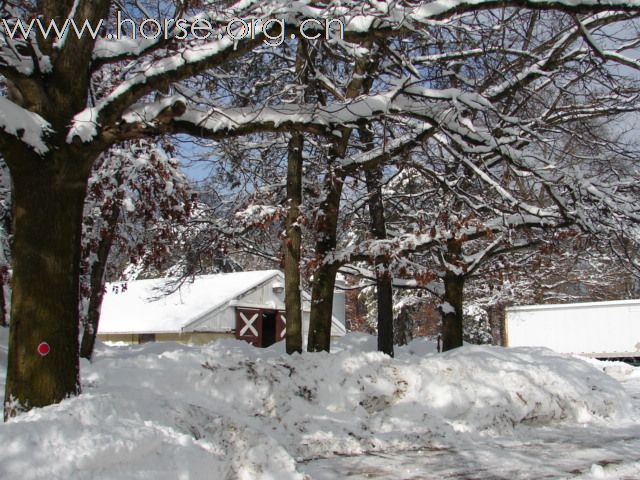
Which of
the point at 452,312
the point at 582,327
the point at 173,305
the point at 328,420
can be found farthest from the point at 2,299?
the point at 582,327

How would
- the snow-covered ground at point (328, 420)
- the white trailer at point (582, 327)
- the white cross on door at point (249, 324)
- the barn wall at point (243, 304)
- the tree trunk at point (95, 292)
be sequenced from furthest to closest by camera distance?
the white cross on door at point (249, 324)
the white trailer at point (582, 327)
the barn wall at point (243, 304)
the tree trunk at point (95, 292)
the snow-covered ground at point (328, 420)

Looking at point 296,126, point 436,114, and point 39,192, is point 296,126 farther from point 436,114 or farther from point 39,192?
point 39,192

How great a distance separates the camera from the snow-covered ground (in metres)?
4.79

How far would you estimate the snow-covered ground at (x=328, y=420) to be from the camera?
15.7 ft

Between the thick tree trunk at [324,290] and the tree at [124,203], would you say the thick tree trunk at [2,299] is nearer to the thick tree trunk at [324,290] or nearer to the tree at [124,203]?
the tree at [124,203]

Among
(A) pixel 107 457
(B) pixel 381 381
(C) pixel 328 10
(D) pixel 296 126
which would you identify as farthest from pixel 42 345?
(B) pixel 381 381

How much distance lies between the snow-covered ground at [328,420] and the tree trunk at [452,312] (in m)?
3.02

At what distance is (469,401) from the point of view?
9523 millimetres

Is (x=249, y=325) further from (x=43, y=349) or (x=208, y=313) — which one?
(x=43, y=349)

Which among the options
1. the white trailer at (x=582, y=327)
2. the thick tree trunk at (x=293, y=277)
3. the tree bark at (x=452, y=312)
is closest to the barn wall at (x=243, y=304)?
the white trailer at (x=582, y=327)

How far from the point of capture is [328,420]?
8727 mm

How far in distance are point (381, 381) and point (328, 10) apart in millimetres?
5990

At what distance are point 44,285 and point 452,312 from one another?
1142 centimetres

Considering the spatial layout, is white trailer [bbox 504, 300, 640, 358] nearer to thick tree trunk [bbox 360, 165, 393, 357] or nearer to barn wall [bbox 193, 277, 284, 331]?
barn wall [bbox 193, 277, 284, 331]
